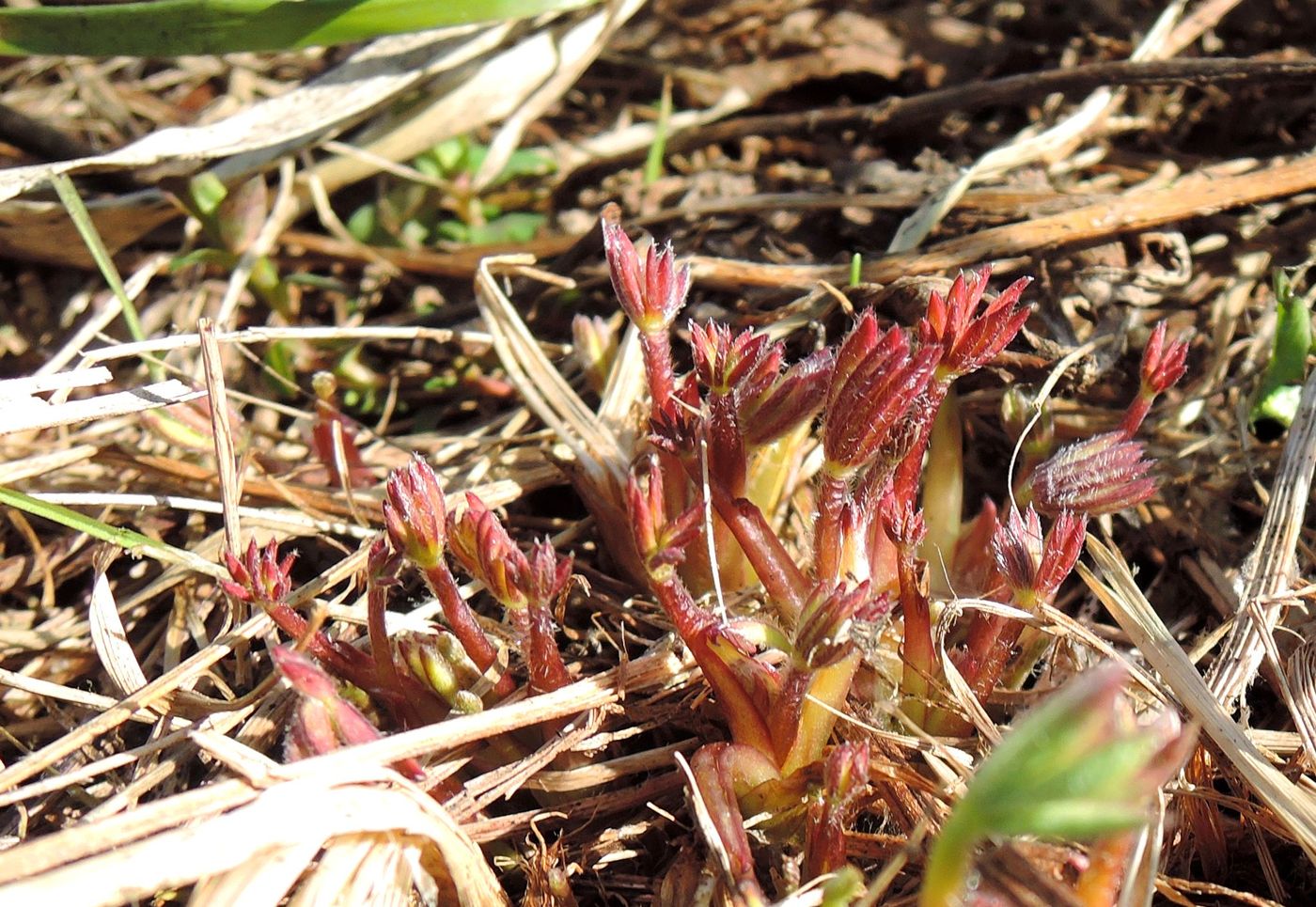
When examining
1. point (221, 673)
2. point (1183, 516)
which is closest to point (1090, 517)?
point (1183, 516)

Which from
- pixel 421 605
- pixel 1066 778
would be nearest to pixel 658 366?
pixel 421 605

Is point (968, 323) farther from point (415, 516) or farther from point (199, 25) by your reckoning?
point (199, 25)

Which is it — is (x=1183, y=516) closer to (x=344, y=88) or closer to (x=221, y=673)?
(x=221, y=673)

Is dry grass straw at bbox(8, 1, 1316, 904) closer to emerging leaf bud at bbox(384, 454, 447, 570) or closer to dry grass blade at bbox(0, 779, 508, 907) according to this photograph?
dry grass blade at bbox(0, 779, 508, 907)

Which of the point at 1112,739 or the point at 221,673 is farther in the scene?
the point at 221,673

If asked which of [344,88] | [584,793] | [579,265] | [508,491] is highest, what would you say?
[344,88]

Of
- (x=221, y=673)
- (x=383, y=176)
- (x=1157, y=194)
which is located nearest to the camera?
(x=221, y=673)

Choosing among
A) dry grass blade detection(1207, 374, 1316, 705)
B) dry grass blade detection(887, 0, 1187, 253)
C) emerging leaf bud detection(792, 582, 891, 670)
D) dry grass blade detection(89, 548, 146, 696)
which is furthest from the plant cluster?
dry grass blade detection(887, 0, 1187, 253)

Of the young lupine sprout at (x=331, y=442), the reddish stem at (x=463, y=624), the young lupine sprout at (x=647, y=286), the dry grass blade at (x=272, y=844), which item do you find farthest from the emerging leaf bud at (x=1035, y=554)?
the young lupine sprout at (x=331, y=442)
